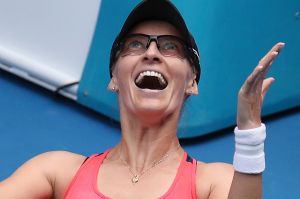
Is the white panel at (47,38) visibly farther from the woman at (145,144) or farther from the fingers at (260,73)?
the fingers at (260,73)

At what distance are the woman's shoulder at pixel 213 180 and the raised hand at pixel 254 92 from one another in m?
0.24

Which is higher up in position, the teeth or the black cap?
the black cap

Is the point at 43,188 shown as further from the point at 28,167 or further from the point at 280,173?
the point at 280,173

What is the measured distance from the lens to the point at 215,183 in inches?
59.5

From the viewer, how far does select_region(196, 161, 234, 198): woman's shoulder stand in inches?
58.9

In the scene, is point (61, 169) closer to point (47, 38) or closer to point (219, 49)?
point (219, 49)

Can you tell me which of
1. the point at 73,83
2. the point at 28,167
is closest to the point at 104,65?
the point at 73,83

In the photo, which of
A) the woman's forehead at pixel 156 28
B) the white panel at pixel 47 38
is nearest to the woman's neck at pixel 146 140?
the woman's forehead at pixel 156 28

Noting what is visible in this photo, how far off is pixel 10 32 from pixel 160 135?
2.03m

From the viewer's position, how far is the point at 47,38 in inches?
130

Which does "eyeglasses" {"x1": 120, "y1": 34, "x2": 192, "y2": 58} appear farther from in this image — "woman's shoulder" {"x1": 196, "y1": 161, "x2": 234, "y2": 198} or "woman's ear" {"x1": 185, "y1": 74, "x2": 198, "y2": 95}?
"woman's shoulder" {"x1": 196, "y1": 161, "x2": 234, "y2": 198}

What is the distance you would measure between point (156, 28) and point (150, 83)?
0.45 feet

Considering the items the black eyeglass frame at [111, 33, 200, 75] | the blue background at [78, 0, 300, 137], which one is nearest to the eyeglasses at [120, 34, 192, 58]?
the black eyeglass frame at [111, 33, 200, 75]

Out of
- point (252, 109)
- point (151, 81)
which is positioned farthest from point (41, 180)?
point (252, 109)
